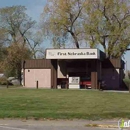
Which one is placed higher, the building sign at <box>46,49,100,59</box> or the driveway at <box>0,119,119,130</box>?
the building sign at <box>46,49,100,59</box>

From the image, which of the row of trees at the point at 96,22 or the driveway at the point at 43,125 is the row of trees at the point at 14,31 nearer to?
the row of trees at the point at 96,22

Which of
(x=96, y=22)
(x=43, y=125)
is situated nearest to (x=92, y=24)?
(x=96, y=22)

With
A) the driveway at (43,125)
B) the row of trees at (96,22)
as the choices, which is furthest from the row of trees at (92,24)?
the driveway at (43,125)

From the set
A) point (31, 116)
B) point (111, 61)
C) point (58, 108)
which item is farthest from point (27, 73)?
point (31, 116)

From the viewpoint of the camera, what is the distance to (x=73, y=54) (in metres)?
49.4

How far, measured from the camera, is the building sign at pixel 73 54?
48.7m

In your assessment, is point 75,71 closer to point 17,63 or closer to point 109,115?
point 17,63

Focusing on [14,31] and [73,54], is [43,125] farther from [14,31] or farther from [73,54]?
[14,31]

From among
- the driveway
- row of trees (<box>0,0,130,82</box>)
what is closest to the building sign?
row of trees (<box>0,0,130,82</box>)

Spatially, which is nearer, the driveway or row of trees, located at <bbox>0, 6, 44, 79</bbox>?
the driveway

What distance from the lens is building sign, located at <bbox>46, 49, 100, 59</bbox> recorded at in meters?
48.7

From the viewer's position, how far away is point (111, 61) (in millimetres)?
55750

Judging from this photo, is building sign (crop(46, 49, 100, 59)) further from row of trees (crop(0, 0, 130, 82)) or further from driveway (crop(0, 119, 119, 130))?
driveway (crop(0, 119, 119, 130))

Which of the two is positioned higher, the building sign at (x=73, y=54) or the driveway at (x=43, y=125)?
the building sign at (x=73, y=54)
